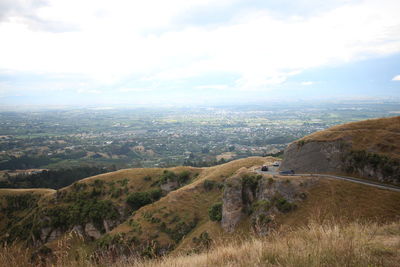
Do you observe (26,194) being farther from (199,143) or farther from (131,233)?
(199,143)

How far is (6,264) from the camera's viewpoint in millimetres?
5559

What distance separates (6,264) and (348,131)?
3481cm

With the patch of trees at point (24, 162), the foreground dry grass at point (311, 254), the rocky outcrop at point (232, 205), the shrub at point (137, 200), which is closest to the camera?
the foreground dry grass at point (311, 254)

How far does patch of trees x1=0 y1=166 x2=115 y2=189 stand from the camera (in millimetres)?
80000

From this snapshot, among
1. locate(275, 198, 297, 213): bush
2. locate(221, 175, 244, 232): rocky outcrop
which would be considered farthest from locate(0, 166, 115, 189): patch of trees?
locate(275, 198, 297, 213): bush

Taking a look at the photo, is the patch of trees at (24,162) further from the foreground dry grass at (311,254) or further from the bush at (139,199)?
the foreground dry grass at (311,254)

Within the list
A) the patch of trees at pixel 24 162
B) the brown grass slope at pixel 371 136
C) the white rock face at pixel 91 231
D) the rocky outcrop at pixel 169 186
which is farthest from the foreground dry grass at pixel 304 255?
the patch of trees at pixel 24 162

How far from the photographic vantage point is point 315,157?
99.0ft

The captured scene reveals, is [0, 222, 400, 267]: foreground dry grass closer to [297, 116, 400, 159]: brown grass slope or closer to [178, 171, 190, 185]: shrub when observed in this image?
[297, 116, 400, 159]: brown grass slope

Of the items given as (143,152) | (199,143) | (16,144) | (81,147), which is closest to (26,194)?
(143,152)

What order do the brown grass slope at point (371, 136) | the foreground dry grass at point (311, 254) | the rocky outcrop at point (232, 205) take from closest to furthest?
1. the foreground dry grass at point (311, 254)
2. the brown grass slope at point (371, 136)
3. the rocky outcrop at point (232, 205)

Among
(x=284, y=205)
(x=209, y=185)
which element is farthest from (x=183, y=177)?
(x=284, y=205)

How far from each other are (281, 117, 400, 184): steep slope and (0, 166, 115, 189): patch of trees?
79522 millimetres

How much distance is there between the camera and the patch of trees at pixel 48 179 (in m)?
80.0
